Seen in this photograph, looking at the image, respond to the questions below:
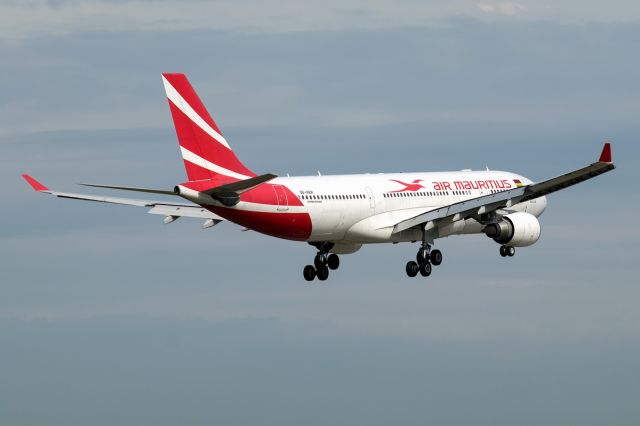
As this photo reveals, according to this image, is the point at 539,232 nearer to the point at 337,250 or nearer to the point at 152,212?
the point at 337,250

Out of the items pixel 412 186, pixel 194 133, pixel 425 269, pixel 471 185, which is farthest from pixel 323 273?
pixel 194 133

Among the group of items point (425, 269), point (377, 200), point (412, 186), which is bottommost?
point (425, 269)

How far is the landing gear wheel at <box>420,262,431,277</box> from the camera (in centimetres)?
8088

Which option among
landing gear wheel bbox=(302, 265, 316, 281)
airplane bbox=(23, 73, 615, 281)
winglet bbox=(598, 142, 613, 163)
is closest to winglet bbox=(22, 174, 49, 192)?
airplane bbox=(23, 73, 615, 281)

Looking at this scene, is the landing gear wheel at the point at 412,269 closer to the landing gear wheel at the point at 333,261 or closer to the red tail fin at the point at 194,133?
the landing gear wheel at the point at 333,261

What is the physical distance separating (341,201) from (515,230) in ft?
33.8

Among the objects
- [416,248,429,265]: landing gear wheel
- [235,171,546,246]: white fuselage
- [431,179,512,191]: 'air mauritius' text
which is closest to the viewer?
[235,171,546,246]: white fuselage

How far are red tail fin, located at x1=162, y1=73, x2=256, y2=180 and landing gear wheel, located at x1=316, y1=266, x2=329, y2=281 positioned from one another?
11.1 metres

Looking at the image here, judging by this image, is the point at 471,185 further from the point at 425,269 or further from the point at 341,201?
the point at 341,201

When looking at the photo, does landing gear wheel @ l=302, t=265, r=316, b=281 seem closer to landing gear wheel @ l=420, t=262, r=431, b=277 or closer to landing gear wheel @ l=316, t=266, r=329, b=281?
landing gear wheel @ l=316, t=266, r=329, b=281

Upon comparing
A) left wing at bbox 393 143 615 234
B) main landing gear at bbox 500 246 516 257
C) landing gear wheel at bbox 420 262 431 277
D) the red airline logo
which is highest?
the red airline logo

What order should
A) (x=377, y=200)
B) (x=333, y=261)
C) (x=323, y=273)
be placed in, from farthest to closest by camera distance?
(x=333, y=261), (x=323, y=273), (x=377, y=200)

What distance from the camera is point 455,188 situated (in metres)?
85.2

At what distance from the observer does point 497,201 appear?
258 ft
